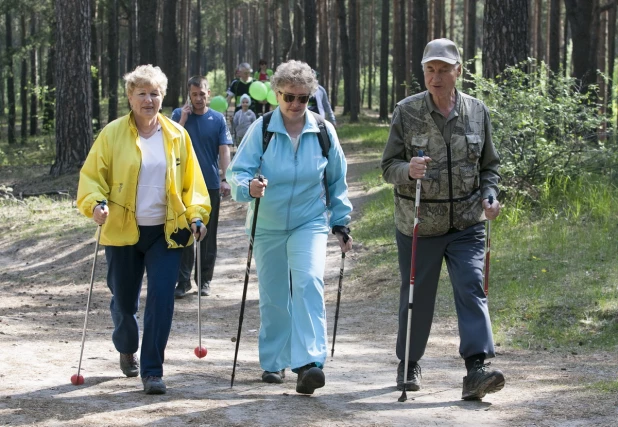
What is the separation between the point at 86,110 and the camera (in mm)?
20688

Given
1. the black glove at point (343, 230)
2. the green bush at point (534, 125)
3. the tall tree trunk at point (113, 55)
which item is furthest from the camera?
the tall tree trunk at point (113, 55)

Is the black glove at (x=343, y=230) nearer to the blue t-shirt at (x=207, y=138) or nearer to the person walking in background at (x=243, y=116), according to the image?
the blue t-shirt at (x=207, y=138)

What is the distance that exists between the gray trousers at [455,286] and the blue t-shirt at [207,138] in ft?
14.3

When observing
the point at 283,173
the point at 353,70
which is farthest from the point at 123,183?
the point at 353,70

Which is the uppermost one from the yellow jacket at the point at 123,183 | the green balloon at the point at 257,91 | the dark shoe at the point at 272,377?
the green balloon at the point at 257,91

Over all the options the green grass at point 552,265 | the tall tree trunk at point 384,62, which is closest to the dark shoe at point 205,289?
the green grass at point 552,265

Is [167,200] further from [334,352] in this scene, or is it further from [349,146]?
[349,146]

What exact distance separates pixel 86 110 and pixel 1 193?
2.39 m

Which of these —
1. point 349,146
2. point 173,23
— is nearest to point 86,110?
point 349,146

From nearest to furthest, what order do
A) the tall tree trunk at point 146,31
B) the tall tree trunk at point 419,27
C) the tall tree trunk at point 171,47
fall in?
the tall tree trunk at point 419,27 < the tall tree trunk at point 146,31 < the tall tree trunk at point 171,47

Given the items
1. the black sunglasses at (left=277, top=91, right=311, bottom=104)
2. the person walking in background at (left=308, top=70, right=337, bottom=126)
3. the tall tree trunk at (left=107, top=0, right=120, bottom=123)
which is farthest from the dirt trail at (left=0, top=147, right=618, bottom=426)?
the tall tree trunk at (left=107, top=0, right=120, bottom=123)

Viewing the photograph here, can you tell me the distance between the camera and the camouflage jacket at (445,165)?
631 cm

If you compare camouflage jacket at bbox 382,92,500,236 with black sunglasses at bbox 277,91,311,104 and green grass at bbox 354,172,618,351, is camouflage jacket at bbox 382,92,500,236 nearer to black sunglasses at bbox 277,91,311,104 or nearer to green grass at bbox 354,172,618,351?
black sunglasses at bbox 277,91,311,104

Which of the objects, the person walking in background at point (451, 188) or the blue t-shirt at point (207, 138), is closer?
the person walking in background at point (451, 188)
